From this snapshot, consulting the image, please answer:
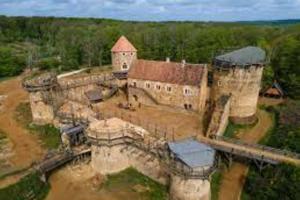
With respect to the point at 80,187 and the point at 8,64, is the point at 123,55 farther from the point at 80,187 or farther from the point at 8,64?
the point at 8,64

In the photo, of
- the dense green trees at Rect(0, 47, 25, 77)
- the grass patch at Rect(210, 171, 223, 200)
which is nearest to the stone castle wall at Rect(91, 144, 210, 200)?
the grass patch at Rect(210, 171, 223, 200)

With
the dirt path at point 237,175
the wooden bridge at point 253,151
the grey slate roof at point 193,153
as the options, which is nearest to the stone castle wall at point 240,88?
the dirt path at point 237,175

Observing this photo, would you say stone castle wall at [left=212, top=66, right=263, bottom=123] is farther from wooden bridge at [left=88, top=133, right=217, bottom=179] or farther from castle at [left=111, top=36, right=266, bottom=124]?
wooden bridge at [left=88, top=133, right=217, bottom=179]

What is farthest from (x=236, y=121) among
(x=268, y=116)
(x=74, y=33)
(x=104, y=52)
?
(x=74, y=33)

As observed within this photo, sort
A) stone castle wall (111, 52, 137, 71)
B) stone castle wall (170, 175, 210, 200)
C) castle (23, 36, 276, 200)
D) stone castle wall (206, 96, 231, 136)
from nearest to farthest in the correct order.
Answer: stone castle wall (170, 175, 210, 200) < castle (23, 36, 276, 200) < stone castle wall (206, 96, 231, 136) < stone castle wall (111, 52, 137, 71)

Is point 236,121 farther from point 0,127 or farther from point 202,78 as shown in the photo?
point 0,127

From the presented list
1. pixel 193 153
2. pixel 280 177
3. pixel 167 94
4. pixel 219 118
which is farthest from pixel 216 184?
pixel 167 94
